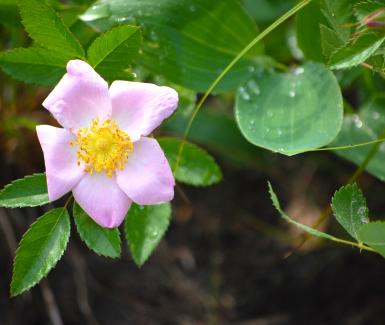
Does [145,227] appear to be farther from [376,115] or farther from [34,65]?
[376,115]

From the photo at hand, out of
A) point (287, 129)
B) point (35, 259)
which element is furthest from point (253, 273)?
point (35, 259)

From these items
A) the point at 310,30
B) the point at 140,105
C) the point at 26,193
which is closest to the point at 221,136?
the point at 310,30

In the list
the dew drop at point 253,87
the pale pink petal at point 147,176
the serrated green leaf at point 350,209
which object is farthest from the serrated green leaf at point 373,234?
the dew drop at point 253,87

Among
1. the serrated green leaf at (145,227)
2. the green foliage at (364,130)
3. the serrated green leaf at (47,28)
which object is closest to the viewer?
the serrated green leaf at (47,28)

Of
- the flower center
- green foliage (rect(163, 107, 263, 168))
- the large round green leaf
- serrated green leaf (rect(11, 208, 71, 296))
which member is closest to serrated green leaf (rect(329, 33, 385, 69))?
the large round green leaf

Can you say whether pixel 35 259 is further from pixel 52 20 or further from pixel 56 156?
pixel 52 20

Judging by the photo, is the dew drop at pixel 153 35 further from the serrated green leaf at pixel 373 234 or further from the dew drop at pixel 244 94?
the serrated green leaf at pixel 373 234
